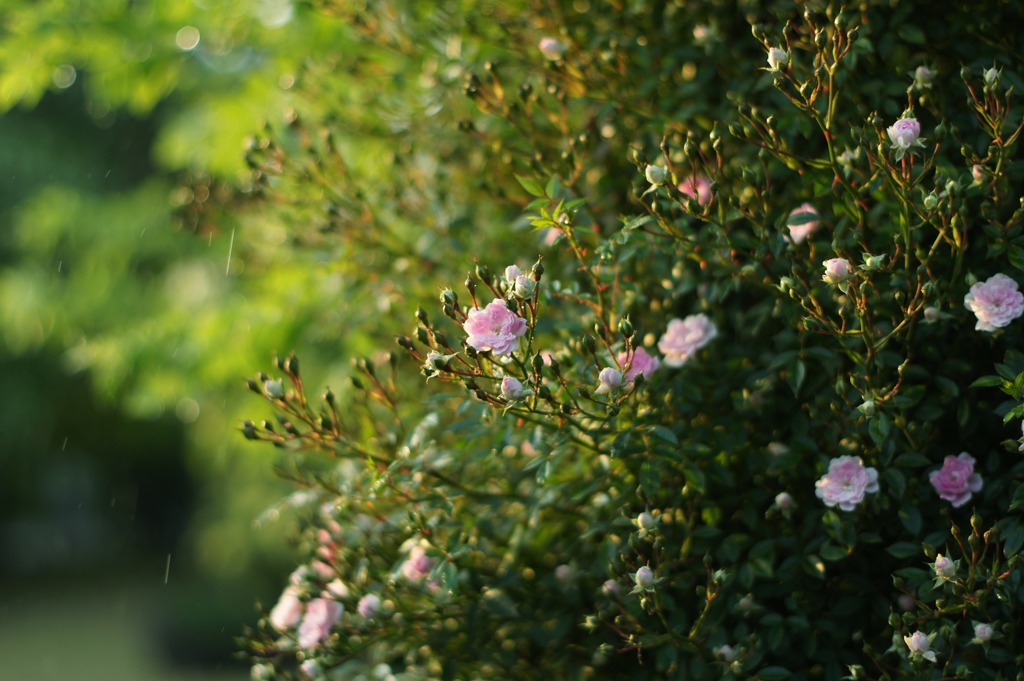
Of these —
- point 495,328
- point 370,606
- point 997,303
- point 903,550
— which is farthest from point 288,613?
point 997,303

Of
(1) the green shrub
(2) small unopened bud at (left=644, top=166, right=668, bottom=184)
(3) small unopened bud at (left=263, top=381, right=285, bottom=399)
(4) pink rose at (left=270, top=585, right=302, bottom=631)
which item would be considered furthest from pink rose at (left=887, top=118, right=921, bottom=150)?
(4) pink rose at (left=270, top=585, right=302, bottom=631)

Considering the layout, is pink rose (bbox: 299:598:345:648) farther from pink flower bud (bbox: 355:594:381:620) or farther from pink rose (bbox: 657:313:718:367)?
pink rose (bbox: 657:313:718:367)

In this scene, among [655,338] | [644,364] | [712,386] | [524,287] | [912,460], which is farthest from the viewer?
[655,338]

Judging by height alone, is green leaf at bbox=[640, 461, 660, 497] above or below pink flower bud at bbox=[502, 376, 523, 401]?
below

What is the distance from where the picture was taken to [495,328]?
1.56 meters

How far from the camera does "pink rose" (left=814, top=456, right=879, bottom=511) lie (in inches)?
68.3

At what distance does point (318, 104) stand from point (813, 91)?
67.4 inches

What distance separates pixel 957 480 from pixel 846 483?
0.62 feet

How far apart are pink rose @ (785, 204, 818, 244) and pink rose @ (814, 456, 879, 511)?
0.42 m

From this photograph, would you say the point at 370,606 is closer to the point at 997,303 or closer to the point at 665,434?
the point at 665,434

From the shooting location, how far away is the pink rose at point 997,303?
64.9 inches

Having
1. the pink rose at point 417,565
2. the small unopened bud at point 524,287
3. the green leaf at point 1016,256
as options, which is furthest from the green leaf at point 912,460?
the pink rose at point 417,565

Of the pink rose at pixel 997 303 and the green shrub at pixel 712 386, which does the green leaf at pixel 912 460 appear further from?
the pink rose at pixel 997 303

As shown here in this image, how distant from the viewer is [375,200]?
2760 mm
